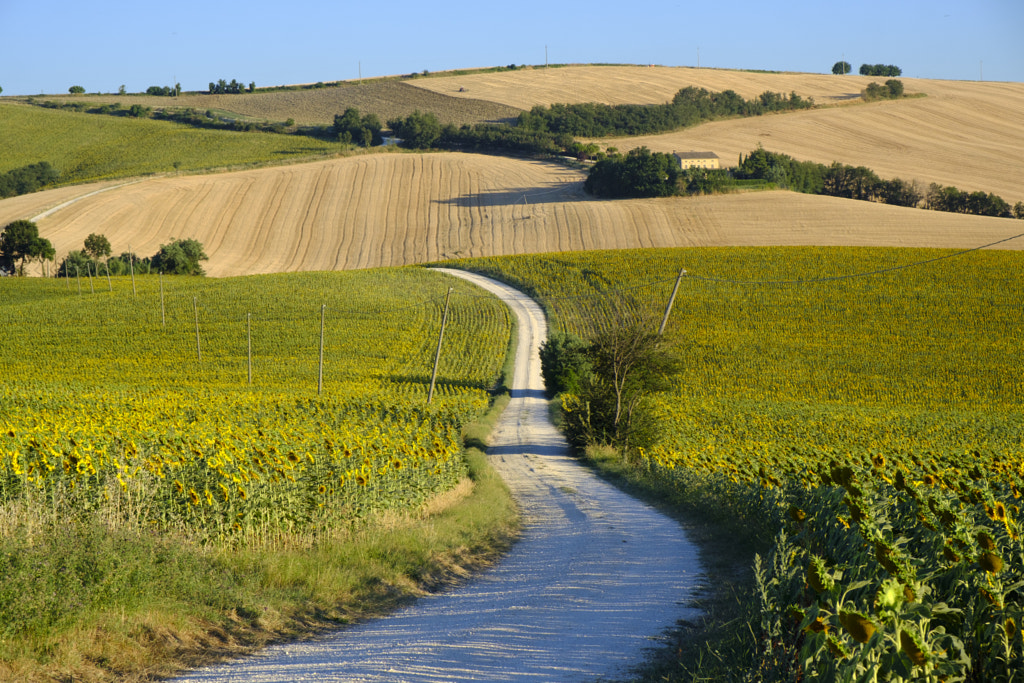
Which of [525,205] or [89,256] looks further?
[525,205]

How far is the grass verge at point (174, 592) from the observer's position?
20.8 feet

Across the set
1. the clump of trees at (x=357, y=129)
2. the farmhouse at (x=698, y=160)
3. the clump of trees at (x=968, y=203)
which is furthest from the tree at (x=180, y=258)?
the clump of trees at (x=968, y=203)

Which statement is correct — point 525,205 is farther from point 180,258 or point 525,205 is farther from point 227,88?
point 227,88

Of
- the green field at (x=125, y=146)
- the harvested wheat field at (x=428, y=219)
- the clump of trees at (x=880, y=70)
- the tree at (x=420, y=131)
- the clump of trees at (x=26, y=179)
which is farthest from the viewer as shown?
the clump of trees at (x=880, y=70)

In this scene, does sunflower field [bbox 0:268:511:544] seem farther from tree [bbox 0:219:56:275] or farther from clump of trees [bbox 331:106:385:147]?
clump of trees [bbox 331:106:385:147]

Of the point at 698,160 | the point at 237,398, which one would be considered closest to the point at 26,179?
the point at 698,160

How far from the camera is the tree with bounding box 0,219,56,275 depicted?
77250 mm

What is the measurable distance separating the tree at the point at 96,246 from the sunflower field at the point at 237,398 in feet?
20.3

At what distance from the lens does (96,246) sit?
79.3 m

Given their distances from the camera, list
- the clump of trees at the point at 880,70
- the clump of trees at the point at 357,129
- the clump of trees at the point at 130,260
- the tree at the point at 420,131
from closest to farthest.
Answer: the clump of trees at the point at 130,260 < the tree at the point at 420,131 < the clump of trees at the point at 357,129 < the clump of trees at the point at 880,70

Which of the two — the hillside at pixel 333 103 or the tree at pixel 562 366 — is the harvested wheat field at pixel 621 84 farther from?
the tree at pixel 562 366

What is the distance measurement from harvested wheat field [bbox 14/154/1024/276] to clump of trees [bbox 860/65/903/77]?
10220 centimetres

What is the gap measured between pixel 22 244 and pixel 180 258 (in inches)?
536

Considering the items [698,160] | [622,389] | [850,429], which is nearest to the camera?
[622,389]
